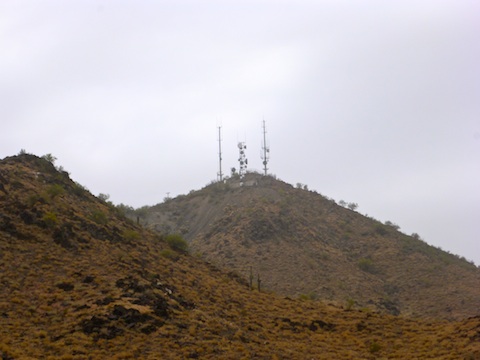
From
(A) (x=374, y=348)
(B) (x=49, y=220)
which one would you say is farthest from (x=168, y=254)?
(A) (x=374, y=348)

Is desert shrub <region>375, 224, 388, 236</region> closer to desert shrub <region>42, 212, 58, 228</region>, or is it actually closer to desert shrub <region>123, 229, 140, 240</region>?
desert shrub <region>123, 229, 140, 240</region>

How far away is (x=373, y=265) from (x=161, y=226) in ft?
83.0

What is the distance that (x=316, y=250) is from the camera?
62531 millimetres

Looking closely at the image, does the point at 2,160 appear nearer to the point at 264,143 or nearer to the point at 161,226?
the point at 161,226

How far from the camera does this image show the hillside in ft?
177

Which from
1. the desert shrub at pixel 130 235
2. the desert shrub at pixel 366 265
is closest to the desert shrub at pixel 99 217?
the desert shrub at pixel 130 235

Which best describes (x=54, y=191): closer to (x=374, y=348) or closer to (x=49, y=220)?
(x=49, y=220)

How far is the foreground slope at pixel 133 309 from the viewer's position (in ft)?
92.3

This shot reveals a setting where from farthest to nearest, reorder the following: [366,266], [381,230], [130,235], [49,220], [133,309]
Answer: [381,230] → [366,266] → [130,235] → [49,220] → [133,309]

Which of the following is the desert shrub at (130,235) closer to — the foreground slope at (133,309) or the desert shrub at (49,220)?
the foreground slope at (133,309)

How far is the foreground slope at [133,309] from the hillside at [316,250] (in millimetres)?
12147

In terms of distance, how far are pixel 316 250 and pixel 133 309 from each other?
113ft

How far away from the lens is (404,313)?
51.7m

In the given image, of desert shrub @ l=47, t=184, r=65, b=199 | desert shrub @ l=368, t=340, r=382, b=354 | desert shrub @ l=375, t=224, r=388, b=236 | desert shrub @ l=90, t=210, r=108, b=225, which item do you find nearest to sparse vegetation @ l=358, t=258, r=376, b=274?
desert shrub @ l=375, t=224, r=388, b=236
